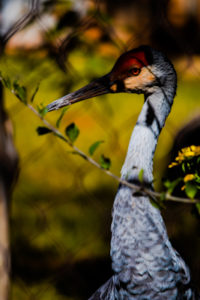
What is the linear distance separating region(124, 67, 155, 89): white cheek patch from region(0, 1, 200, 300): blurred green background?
0.09 m

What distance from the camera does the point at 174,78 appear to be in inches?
27.4

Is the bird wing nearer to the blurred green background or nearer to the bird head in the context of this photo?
the blurred green background

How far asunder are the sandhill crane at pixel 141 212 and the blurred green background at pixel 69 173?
53 mm

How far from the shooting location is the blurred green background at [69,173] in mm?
770

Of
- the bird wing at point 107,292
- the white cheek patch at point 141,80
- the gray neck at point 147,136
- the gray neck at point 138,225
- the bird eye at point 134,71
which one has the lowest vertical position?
the bird wing at point 107,292

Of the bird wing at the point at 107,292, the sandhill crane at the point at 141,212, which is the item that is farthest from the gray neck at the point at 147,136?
the bird wing at the point at 107,292

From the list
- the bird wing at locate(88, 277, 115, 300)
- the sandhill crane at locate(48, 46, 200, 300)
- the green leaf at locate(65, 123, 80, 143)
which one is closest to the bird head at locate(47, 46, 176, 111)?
the sandhill crane at locate(48, 46, 200, 300)

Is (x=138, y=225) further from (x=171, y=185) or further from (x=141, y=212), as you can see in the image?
(x=171, y=185)

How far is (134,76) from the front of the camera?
668 mm

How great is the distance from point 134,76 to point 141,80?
0.01 metres

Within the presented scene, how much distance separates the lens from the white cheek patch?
670mm

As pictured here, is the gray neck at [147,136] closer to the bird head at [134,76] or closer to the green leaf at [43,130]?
the bird head at [134,76]

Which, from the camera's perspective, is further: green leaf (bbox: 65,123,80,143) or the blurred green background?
the blurred green background

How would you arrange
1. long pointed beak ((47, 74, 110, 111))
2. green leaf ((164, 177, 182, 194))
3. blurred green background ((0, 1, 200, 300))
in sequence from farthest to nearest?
blurred green background ((0, 1, 200, 300)) → long pointed beak ((47, 74, 110, 111)) → green leaf ((164, 177, 182, 194))
